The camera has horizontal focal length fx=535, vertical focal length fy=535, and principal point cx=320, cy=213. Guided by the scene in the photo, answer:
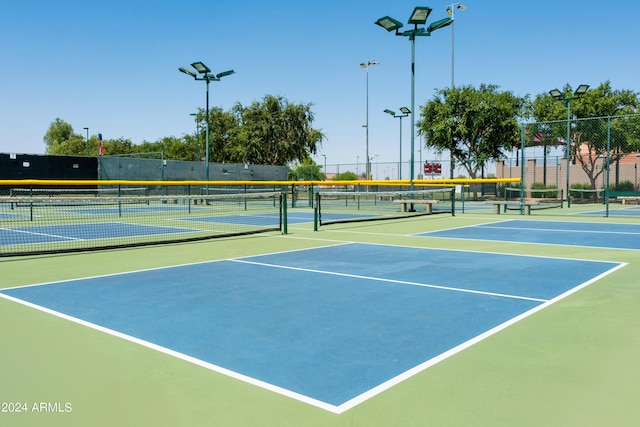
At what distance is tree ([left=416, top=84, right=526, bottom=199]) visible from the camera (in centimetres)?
4131

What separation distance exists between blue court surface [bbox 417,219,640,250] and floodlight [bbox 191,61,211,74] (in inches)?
700

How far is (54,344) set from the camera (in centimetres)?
431

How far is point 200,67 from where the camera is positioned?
28.0m

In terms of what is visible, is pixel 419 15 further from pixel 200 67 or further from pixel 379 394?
pixel 379 394

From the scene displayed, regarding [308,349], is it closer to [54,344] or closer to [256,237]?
[54,344]

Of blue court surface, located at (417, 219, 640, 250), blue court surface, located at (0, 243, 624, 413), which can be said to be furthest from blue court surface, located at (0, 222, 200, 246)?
blue court surface, located at (417, 219, 640, 250)

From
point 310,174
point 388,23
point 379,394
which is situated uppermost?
point 388,23

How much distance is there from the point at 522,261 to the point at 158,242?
7204mm

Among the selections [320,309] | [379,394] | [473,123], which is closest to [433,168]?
[473,123]

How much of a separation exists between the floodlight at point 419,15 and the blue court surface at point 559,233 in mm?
7834

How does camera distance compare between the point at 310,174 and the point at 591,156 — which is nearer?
the point at 591,156

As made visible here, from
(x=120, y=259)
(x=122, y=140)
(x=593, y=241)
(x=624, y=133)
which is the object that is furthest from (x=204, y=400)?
(x=122, y=140)

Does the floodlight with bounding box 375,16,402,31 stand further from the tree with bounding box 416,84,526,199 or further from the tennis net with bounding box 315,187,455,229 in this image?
the tree with bounding box 416,84,526,199

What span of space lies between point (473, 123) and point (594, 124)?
9.13 m
